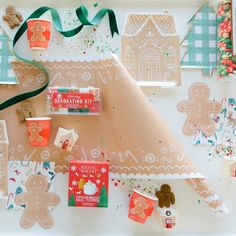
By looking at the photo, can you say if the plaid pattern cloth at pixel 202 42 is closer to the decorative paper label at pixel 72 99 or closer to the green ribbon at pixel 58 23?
the green ribbon at pixel 58 23

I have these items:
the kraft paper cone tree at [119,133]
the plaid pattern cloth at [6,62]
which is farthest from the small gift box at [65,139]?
the plaid pattern cloth at [6,62]

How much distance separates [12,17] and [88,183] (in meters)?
0.74

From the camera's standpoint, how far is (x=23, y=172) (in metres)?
1.41

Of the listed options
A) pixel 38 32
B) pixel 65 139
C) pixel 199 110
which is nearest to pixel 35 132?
pixel 65 139

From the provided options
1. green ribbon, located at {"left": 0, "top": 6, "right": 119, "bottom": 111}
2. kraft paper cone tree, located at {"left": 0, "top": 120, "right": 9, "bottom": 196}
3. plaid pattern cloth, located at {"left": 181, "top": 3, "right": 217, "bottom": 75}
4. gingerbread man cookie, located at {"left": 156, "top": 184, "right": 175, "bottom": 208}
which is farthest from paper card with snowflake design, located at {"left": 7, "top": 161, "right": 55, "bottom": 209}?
plaid pattern cloth, located at {"left": 181, "top": 3, "right": 217, "bottom": 75}

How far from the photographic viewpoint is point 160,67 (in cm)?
143

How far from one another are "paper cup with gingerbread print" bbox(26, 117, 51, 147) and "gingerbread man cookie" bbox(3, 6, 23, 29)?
42cm

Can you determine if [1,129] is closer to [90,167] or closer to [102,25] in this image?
[90,167]

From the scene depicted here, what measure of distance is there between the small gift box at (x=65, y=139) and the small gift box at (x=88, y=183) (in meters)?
0.08

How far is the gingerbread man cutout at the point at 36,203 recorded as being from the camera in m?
1.39

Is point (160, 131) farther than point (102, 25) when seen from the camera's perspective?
No

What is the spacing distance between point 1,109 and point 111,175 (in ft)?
1.68

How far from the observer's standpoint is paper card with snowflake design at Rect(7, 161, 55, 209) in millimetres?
1403

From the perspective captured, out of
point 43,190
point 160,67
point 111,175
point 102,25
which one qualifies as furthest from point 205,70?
point 43,190
